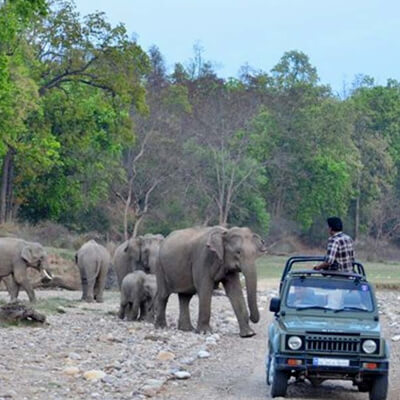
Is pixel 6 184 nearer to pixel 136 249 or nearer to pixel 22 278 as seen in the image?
pixel 136 249

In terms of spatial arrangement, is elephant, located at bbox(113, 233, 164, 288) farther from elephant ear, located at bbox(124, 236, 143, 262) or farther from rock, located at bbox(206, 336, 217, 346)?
rock, located at bbox(206, 336, 217, 346)

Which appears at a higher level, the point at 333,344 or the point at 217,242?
the point at 217,242

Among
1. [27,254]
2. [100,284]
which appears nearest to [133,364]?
[27,254]

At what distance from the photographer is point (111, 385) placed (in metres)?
15.6

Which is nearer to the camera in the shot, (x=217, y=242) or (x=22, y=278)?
(x=217, y=242)

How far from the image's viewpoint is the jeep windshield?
15336mm

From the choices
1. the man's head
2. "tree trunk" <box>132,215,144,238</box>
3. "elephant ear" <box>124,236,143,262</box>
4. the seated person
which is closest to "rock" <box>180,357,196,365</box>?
the man's head

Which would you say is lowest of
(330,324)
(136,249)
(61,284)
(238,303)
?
(61,284)

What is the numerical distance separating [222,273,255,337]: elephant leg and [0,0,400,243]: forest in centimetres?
870

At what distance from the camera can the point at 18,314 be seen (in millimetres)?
23188

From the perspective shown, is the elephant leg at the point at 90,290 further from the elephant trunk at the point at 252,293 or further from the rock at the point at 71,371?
the rock at the point at 71,371

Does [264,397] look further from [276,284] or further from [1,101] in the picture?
[276,284]

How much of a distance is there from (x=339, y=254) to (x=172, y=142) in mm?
54529

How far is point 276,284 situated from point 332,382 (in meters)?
33.3
